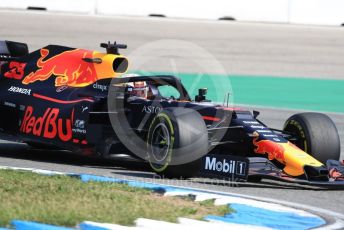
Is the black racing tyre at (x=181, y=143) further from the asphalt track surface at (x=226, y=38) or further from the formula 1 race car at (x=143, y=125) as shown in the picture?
the asphalt track surface at (x=226, y=38)

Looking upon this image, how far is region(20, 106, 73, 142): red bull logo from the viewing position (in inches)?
429

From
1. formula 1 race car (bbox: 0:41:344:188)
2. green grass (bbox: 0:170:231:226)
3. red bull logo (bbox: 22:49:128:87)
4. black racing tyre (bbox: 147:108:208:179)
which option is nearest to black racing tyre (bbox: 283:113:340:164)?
formula 1 race car (bbox: 0:41:344:188)

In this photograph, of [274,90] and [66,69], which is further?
[274,90]

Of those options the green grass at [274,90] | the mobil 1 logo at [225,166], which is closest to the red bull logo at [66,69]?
the mobil 1 logo at [225,166]

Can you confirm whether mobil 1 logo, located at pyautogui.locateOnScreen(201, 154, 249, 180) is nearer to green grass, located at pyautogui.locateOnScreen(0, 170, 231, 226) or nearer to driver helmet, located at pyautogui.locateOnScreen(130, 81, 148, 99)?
green grass, located at pyautogui.locateOnScreen(0, 170, 231, 226)

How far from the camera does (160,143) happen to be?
9.95m

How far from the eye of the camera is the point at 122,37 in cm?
2598

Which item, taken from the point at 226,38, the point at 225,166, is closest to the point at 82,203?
the point at 225,166

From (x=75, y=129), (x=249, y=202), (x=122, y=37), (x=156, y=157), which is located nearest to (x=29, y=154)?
(x=75, y=129)

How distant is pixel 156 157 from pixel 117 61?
1.86 metres

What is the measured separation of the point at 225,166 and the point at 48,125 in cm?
247

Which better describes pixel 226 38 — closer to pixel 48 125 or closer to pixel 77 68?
pixel 77 68

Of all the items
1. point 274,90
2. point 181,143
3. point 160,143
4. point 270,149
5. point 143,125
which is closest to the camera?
point 181,143

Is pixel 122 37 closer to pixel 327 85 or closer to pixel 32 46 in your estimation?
pixel 32 46
